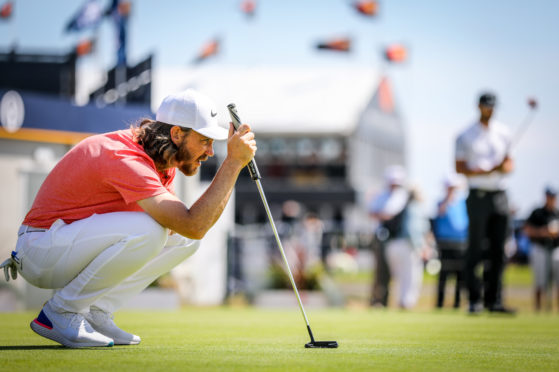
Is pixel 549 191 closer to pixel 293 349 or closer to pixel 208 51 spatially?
pixel 293 349

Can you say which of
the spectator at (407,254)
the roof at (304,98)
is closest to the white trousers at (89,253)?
the spectator at (407,254)

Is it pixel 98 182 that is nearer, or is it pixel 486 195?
pixel 98 182

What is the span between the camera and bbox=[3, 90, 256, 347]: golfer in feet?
13.5

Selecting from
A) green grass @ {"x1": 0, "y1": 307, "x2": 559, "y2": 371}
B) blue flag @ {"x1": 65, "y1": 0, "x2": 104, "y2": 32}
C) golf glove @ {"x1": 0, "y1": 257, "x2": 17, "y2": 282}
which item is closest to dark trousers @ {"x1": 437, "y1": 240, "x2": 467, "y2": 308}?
green grass @ {"x1": 0, "y1": 307, "x2": 559, "y2": 371}

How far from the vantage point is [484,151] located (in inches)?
326

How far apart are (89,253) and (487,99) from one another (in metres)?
5.18

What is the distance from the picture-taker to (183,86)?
25984 millimetres

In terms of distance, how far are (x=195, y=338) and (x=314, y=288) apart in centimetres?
840

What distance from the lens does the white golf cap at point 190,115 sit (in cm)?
431

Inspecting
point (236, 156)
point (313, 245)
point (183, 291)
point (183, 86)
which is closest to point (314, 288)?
point (183, 291)

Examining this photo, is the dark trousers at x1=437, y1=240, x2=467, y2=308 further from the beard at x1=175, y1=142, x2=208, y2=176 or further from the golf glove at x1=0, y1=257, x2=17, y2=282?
the golf glove at x1=0, y1=257, x2=17, y2=282

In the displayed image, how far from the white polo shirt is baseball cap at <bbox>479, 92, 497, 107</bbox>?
23 cm

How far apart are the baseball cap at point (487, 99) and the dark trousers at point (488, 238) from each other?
33.3 inches

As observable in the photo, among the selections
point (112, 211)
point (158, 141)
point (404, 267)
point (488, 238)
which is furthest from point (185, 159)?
point (404, 267)
